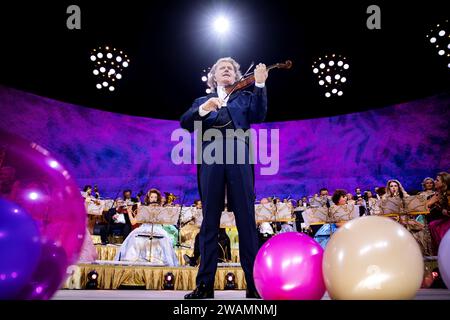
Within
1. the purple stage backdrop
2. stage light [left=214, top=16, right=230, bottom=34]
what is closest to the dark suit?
stage light [left=214, top=16, right=230, bottom=34]

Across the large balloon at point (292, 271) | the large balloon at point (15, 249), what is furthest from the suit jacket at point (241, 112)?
the large balloon at point (15, 249)

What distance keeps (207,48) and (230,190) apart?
7.07 metres

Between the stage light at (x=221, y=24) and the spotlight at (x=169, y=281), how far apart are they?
5.22 meters

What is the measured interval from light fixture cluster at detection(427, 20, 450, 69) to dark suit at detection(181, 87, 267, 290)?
6699 mm

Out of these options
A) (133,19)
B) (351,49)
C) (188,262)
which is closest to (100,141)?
(133,19)

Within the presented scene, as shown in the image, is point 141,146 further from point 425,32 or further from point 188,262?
point 425,32

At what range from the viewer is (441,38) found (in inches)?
307

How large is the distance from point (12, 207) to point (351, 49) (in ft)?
27.4

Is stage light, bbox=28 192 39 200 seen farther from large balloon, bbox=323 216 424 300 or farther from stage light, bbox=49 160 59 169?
large balloon, bbox=323 216 424 300

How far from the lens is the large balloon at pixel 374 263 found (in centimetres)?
164

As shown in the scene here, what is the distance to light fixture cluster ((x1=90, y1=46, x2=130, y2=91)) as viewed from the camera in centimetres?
852

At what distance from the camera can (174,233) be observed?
7.55 meters

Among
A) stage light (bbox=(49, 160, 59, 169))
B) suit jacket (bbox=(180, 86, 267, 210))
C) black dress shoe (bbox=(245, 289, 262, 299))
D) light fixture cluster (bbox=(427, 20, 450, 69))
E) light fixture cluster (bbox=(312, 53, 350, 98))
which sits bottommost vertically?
black dress shoe (bbox=(245, 289, 262, 299))

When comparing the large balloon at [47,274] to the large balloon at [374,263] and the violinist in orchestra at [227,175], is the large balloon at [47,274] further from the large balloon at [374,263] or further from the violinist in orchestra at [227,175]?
the large balloon at [374,263]
